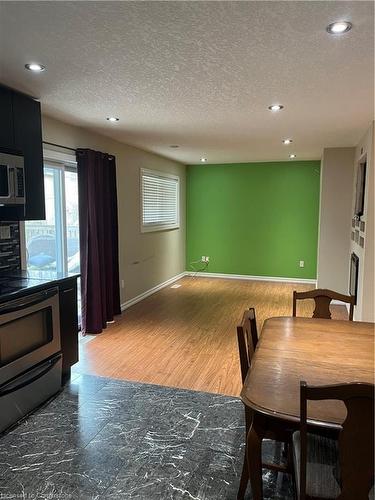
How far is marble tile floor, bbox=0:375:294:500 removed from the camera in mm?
1936

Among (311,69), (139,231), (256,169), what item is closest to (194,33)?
(311,69)

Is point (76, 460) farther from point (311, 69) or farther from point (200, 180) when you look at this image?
point (200, 180)

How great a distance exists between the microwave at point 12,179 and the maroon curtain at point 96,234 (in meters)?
1.28

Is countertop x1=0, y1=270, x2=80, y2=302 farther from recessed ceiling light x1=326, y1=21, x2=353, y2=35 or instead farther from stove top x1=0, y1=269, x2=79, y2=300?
recessed ceiling light x1=326, y1=21, x2=353, y2=35

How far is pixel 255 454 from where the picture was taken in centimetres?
153

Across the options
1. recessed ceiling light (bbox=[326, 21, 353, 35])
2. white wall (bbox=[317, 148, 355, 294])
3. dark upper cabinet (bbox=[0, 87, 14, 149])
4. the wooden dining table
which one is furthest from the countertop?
white wall (bbox=[317, 148, 355, 294])

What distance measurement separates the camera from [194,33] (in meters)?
1.92

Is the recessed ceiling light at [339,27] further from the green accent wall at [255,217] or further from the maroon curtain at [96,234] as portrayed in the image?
the green accent wall at [255,217]

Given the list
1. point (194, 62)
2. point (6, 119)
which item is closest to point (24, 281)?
point (6, 119)

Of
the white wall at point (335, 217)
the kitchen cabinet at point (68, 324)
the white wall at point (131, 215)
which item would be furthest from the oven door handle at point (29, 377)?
the white wall at point (335, 217)

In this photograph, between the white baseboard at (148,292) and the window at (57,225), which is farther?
the white baseboard at (148,292)

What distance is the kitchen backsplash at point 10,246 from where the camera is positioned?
3.20 m

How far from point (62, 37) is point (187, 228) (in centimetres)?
623

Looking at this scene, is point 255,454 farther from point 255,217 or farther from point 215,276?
point 215,276
